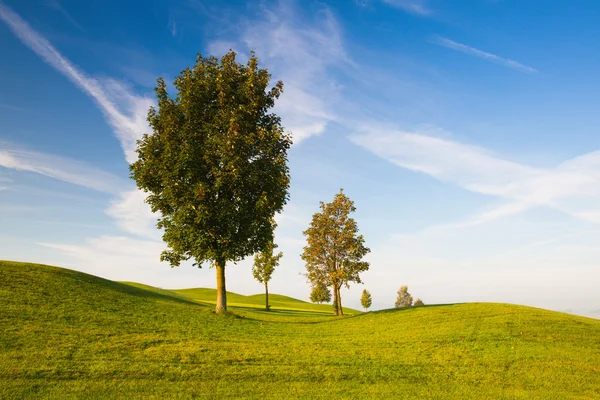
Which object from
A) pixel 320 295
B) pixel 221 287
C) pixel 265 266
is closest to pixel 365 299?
pixel 320 295

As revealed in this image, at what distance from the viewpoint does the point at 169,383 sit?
1566cm

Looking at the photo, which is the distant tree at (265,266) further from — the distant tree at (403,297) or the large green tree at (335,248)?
the distant tree at (403,297)

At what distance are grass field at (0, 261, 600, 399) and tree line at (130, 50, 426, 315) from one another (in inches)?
277

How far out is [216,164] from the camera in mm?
35625

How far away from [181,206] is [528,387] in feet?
94.7

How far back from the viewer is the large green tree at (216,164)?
34562 millimetres

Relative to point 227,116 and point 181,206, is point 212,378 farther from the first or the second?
point 227,116

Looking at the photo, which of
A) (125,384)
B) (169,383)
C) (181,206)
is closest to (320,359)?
(169,383)

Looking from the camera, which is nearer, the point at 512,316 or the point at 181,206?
the point at 512,316

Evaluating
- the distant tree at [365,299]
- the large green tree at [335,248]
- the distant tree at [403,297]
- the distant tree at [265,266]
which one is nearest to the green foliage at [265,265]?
the distant tree at [265,266]

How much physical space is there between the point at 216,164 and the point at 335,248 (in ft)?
80.5

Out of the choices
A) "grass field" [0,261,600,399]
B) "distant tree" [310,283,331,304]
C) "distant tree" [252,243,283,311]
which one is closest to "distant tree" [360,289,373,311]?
"distant tree" [310,283,331,304]

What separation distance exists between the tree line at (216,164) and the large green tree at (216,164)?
0.09m

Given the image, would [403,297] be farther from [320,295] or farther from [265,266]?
[265,266]
